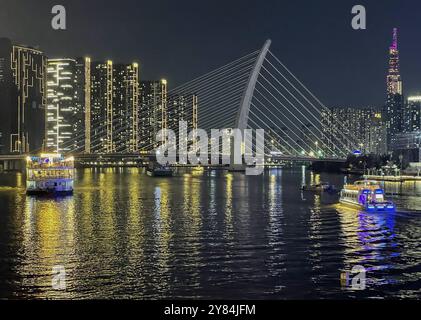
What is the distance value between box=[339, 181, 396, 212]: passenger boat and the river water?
82 cm

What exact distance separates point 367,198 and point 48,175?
24099 mm

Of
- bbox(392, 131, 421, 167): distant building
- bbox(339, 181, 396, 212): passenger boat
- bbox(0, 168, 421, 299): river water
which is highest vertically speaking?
bbox(392, 131, 421, 167): distant building

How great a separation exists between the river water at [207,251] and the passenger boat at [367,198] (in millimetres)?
818

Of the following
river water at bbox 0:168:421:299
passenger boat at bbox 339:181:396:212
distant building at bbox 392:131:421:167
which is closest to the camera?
river water at bbox 0:168:421:299

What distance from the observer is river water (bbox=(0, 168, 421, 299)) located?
13.3 metres

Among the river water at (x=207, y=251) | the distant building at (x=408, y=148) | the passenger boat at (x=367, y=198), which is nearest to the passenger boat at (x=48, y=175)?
the river water at (x=207, y=251)

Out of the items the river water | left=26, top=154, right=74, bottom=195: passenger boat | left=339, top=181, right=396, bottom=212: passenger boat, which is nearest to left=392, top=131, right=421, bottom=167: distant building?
left=26, top=154, right=74, bottom=195: passenger boat

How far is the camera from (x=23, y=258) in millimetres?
16859

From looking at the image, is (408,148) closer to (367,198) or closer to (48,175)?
(48,175)

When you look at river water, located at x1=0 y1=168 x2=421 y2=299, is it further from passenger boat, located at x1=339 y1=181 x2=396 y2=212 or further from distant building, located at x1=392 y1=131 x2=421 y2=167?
distant building, located at x1=392 y1=131 x2=421 y2=167

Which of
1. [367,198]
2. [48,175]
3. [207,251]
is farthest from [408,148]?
[207,251]

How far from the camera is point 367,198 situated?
101 feet
